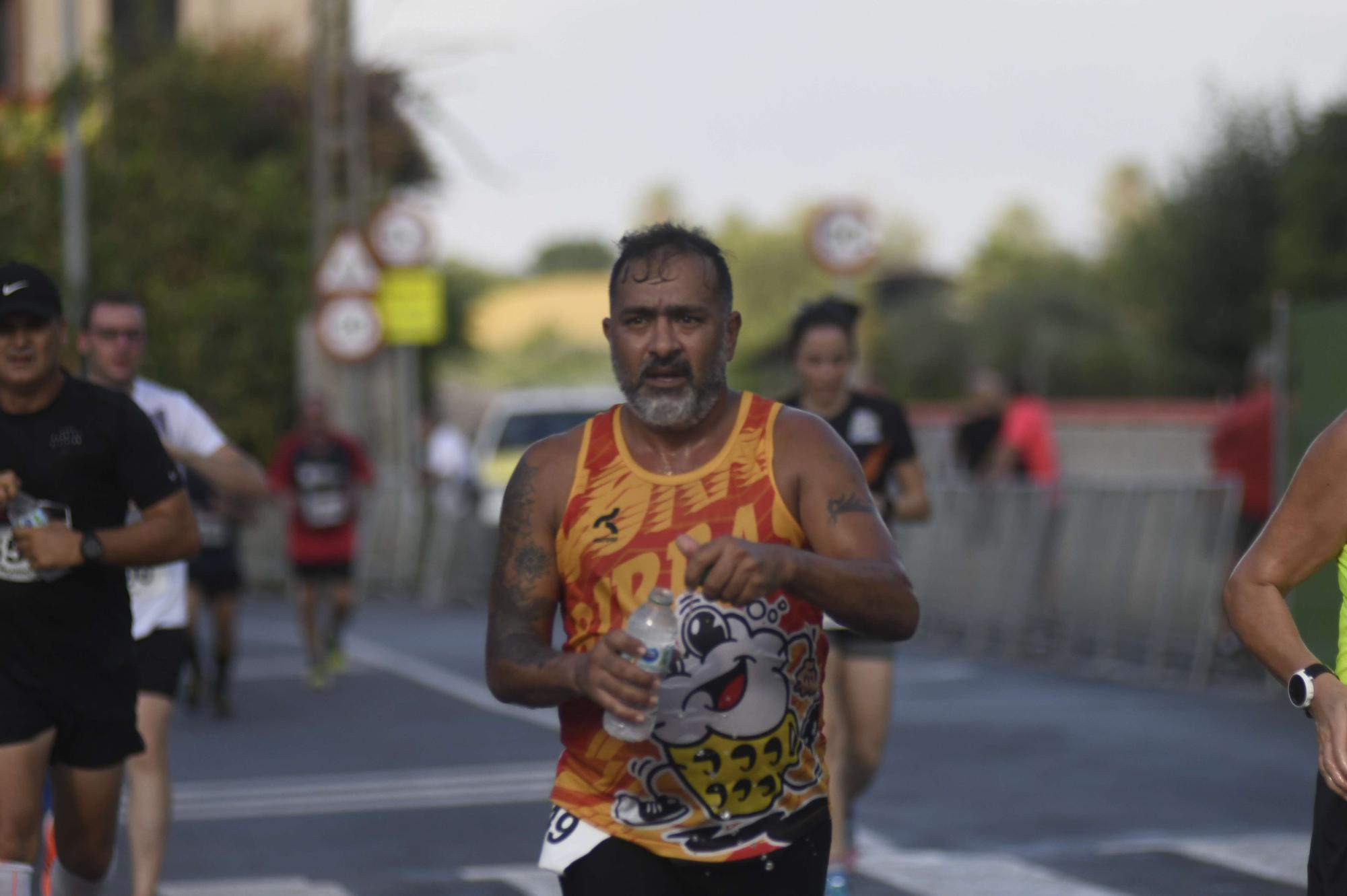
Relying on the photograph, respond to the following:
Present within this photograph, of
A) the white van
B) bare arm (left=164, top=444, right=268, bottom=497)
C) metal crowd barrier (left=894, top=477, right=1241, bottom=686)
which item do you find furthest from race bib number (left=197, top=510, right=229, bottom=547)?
the white van

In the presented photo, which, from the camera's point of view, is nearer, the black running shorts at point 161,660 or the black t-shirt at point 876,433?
the black running shorts at point 161,660

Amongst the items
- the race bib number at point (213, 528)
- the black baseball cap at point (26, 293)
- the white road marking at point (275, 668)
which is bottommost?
the white road marking at point (275, 668)

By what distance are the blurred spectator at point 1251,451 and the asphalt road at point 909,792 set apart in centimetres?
117

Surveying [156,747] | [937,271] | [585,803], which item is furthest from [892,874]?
[937,271]

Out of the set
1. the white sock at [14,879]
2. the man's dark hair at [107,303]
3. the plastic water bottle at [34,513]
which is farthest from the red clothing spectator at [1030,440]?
the white sock at [14,879]

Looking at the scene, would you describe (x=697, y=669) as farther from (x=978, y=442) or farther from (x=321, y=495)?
(x=978, y=442)

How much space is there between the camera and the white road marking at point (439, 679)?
13.5 m

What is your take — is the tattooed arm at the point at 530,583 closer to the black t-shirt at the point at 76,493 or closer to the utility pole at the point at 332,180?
the black t-shirt at the point at 76,493

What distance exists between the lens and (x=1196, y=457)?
27.4m

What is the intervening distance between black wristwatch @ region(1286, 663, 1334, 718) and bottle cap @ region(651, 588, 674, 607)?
3.79 ft

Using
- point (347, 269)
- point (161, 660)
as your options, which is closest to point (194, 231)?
point (347, 269)

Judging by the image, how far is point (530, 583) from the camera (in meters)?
4.22

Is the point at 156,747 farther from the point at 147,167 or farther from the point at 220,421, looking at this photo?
the point at 147,167

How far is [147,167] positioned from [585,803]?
950 inches
